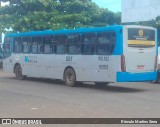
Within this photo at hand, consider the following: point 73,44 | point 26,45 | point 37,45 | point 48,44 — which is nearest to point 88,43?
point 73,44

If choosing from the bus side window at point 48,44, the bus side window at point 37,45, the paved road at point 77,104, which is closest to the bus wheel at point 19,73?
the bus side window at point 37,45

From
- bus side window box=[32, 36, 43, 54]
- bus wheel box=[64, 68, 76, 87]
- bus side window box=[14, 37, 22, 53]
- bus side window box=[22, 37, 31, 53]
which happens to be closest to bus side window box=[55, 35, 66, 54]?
bus wheel box=[64, 68, 76, 87]

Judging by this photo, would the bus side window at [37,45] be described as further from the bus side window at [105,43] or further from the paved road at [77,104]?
the paved road at [77,104]

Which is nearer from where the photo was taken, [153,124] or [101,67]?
[153,124]

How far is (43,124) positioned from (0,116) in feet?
5.18

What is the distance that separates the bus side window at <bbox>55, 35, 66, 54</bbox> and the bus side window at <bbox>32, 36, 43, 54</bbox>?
4.80ft

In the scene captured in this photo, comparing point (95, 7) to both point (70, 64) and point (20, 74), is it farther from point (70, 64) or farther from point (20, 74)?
point (70, 64)

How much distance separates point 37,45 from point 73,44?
3321 mm

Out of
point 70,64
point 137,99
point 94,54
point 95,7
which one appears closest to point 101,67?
point 94,54

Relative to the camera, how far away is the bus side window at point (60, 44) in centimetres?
1942

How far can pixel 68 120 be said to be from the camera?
9844 millimetres

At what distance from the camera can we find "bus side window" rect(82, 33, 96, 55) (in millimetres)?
17594

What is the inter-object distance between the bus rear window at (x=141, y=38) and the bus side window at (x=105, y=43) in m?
0.81

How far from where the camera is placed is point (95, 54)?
57.2ft
